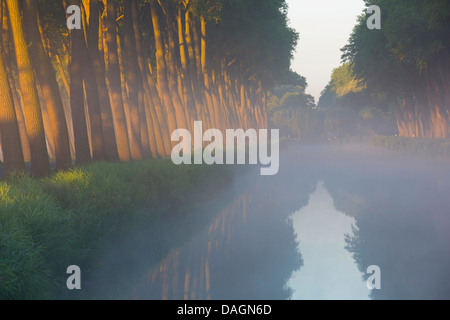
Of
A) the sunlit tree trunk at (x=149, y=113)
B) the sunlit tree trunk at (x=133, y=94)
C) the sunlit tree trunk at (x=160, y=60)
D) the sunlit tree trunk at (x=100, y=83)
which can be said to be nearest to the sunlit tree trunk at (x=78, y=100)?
the sunlit tree trunk at (x=100, y=83)

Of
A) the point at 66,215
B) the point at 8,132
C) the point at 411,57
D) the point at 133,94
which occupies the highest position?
the point at 411,57

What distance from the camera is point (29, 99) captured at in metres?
13.9

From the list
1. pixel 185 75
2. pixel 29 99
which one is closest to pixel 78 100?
pixel 29 99

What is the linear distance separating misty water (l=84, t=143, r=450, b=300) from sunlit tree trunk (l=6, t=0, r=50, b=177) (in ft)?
13.2

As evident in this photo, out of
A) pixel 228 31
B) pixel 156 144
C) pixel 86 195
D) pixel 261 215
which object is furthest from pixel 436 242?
pixel 228 31

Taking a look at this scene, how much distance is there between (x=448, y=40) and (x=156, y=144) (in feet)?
62.9

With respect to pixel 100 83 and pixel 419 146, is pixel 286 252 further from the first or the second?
pixel 419 146

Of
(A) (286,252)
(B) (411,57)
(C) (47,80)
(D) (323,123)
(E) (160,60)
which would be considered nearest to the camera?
(A) (286,252)

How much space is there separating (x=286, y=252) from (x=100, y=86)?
10.8m

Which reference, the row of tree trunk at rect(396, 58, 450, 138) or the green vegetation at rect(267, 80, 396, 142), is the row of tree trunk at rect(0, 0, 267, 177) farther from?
the green vegetation at rect(267, 80, 396, 142)

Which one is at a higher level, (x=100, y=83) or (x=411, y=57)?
(x=411, y=57)

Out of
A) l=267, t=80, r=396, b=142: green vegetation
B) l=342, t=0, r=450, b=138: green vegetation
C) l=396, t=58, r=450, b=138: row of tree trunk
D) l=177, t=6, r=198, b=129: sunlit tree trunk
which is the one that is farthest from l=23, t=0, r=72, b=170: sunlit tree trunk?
l=267, t=80, r=396, b=142: green vegetation

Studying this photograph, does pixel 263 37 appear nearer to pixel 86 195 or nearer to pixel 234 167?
pixel 234 167

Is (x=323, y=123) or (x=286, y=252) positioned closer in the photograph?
(x=286, y=252)
